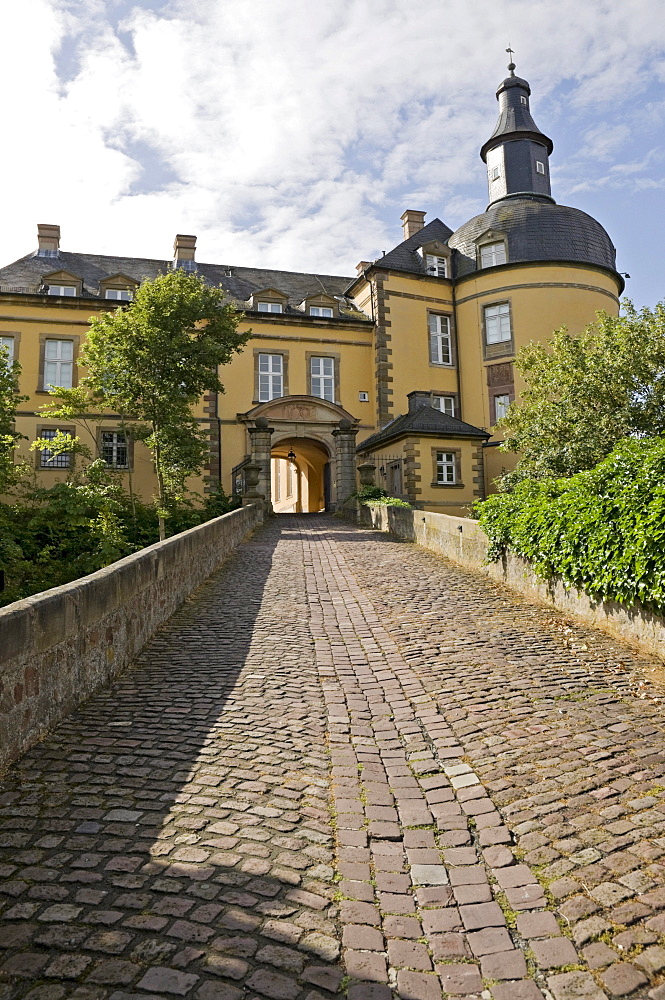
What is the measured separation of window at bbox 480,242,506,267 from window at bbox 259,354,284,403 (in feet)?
31.5

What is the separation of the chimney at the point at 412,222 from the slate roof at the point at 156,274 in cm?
382

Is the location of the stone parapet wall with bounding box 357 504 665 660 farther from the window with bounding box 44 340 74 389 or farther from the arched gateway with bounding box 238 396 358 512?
the window with bounding box 44 340 74 389

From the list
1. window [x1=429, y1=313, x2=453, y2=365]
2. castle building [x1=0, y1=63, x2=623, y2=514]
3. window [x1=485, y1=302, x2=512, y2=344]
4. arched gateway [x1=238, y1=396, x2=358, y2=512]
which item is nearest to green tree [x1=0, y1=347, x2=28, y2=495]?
castle building [x1=0, y1=63, x2=623, y2=514]

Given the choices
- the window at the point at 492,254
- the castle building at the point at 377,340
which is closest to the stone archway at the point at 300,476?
the castle building at the point at 377,340

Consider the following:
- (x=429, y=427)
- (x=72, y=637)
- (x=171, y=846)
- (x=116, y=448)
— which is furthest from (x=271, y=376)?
(x=171, y=846)

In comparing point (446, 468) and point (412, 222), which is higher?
point (412, 222)

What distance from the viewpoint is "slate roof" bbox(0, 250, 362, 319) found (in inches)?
1146

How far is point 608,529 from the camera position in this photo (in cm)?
683

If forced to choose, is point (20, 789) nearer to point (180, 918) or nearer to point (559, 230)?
point (180, 918)

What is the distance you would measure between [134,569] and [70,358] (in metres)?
23.4

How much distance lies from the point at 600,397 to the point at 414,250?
18.0 meters

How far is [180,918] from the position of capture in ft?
8.82

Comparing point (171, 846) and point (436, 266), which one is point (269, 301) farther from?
point (171, 846)

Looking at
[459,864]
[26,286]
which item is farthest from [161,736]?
[26,286]
